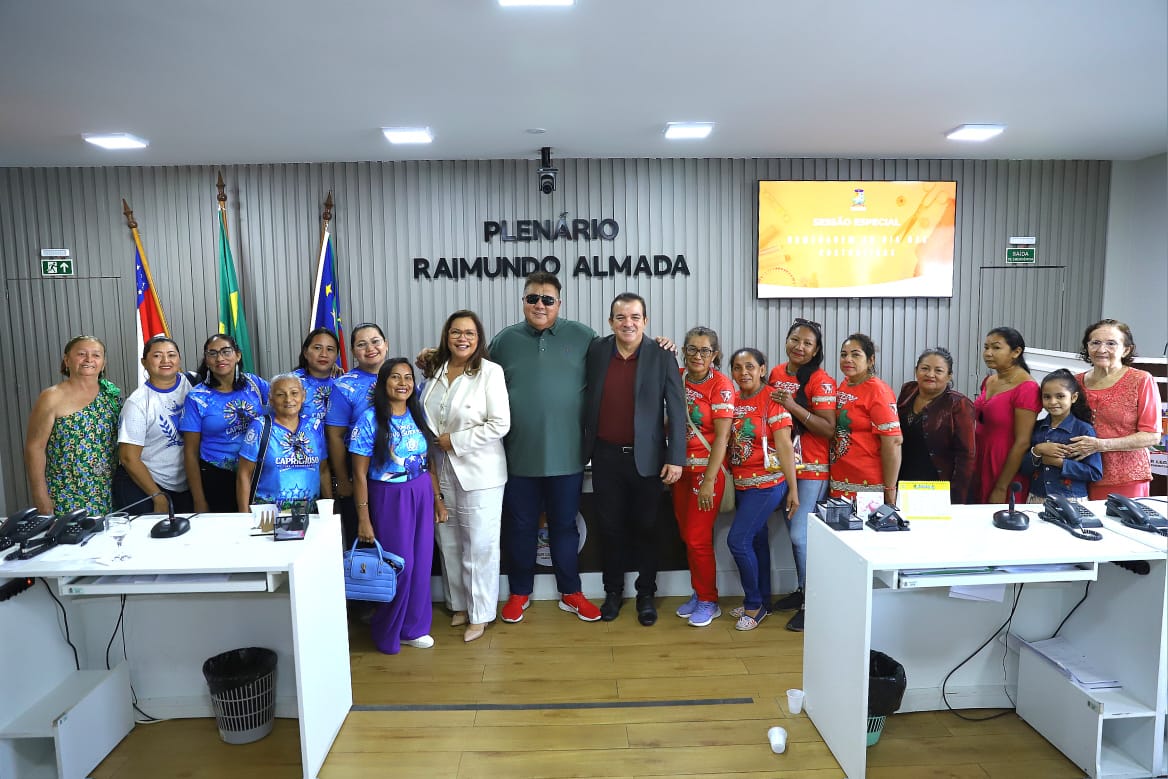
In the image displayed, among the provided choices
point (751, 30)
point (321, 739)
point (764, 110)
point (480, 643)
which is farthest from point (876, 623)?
point (764, 110)

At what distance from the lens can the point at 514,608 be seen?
356 cm

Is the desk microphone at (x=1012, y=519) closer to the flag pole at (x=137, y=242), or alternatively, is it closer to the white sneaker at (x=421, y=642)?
the white sneaker at (x=421, y=642)

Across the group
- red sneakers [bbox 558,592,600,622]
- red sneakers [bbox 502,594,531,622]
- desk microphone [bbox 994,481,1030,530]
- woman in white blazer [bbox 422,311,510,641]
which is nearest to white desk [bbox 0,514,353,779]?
woman in white blazer [bbox 422,311,510,641]

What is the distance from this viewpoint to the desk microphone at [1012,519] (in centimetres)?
249

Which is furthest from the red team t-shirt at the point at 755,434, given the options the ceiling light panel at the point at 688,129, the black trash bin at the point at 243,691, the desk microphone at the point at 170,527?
the desk microphone at the point at 170,527

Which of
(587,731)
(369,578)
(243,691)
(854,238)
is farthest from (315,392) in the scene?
(854,238)

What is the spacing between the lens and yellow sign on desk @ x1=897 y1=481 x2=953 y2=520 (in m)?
2.58

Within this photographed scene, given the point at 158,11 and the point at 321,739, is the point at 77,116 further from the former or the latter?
the point at 321,739

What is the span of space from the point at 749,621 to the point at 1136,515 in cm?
166

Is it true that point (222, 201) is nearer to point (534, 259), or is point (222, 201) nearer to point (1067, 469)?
point (534, 259)

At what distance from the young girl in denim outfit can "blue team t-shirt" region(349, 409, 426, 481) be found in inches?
113

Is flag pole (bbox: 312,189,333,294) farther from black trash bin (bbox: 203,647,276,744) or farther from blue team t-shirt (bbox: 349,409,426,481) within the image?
black trash bin (bbox: 203,647,276,744)

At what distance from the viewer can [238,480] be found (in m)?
2.98

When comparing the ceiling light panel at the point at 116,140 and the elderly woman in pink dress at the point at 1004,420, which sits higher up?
the ceiling light panel at the point at 116,140
